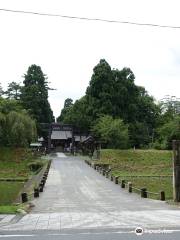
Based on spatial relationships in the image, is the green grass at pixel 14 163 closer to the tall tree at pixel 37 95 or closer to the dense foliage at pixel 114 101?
the dense foliage at pixel 114 101

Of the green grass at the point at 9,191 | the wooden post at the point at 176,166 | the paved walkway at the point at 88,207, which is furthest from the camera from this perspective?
the green grass at the point at 9,191

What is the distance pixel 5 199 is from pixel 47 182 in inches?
311

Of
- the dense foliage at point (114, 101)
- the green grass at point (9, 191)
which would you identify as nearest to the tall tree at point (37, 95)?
the dense foliage at point (114, 101)

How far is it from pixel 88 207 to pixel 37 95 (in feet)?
216

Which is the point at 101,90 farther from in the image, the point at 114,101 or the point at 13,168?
the point at 13,168

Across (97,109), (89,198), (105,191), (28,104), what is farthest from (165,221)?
(28,104)

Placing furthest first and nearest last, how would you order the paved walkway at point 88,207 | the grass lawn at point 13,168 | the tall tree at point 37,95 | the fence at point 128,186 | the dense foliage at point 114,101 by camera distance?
the tall tree at point 37,95
the dense foliage at point 114,101
the grass lawn at point 13,168
the fence at point 128,186
the paved walkway at point 88,207

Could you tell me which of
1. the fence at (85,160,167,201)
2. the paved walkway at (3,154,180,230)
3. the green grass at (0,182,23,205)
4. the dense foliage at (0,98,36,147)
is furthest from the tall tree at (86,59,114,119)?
the green grass at (0,182,23,205)

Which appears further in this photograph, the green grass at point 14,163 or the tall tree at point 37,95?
the tall tree at point 37,95

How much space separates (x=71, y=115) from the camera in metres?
87.6

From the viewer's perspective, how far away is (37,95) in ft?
280

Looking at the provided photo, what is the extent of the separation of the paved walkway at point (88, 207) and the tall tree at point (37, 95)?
36667 millimetres

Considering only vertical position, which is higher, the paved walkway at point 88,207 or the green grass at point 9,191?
the paved walkway at point 88,207

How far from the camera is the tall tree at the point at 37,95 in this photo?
83562mm
